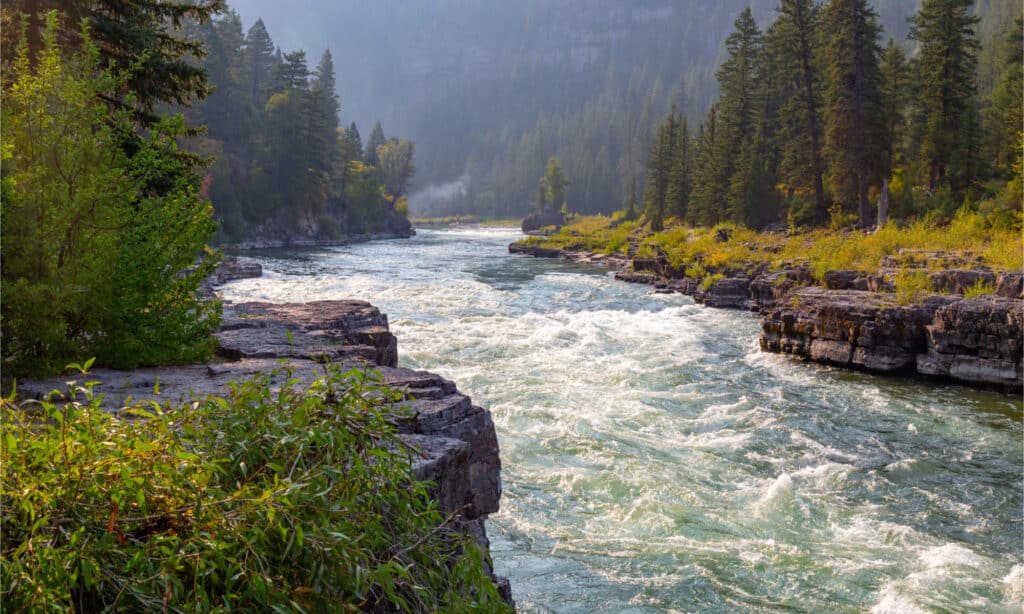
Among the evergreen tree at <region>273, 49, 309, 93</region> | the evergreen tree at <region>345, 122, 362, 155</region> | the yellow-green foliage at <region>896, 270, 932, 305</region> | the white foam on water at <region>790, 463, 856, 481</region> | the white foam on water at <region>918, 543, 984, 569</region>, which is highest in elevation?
the evergreen tree at <region>273, 49, 309, 93</region>

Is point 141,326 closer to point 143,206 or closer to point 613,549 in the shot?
point 143,206

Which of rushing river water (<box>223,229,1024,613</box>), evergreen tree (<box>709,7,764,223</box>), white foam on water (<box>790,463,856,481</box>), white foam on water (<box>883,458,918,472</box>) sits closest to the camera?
rushing river water (<box>223,229,1024,613</box>)

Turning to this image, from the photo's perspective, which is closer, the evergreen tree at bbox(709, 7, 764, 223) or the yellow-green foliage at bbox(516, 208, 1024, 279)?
the yellow-green foliage at bbox(516, 208, 1024, 279)

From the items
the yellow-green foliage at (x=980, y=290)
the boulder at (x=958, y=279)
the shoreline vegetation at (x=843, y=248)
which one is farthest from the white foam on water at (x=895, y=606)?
the boulder at (x=958, y=279)

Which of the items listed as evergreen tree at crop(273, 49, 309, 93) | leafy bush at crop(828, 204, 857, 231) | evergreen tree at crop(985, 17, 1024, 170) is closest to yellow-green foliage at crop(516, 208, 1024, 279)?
leafy bush at crop(828, 204, 857, 231)

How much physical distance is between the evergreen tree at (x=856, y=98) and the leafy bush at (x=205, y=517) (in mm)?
38677

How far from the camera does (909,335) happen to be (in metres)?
17.0

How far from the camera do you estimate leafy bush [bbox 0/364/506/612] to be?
2.54m

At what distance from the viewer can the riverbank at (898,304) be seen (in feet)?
51.8

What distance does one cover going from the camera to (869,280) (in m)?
21.7

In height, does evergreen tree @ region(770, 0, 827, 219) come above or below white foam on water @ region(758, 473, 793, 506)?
above

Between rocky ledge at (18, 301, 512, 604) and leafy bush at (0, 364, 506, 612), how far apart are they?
0.35m

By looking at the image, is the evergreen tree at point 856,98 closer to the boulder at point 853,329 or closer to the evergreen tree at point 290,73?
the boulder at point 853,329

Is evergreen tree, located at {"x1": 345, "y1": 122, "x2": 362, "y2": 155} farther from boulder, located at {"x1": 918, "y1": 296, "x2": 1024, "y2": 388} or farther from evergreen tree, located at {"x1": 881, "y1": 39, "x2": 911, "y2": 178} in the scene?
boulder, located at {"x1": 918, "y1": 296, "x2": 1024, "y2": 388}
